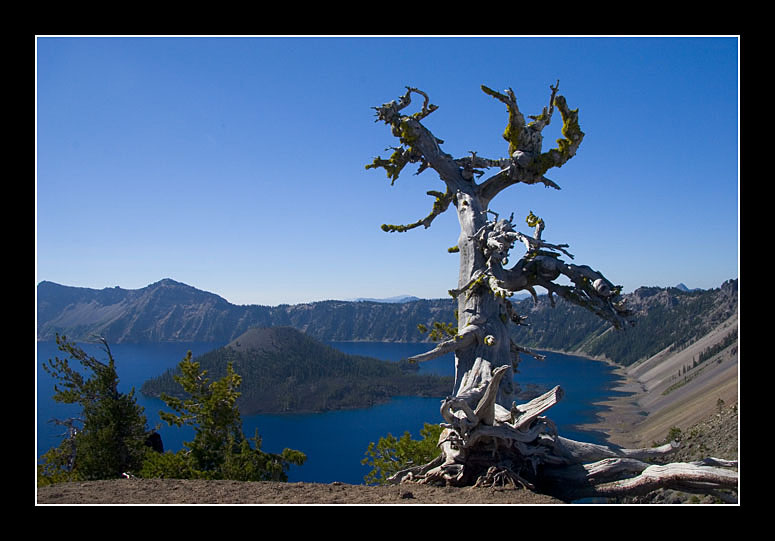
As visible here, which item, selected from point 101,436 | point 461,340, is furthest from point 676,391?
point 461,340

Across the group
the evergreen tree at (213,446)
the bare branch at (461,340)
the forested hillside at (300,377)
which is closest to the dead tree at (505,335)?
the bare branch at (461,340)

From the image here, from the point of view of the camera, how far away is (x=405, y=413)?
10588 centimetres

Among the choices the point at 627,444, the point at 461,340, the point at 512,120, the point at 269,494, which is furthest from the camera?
the point at 627,444

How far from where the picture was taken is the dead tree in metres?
5.97

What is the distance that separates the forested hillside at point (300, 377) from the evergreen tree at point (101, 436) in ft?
354

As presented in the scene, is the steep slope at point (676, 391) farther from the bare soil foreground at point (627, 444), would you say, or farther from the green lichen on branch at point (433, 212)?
the green lichen on branch at point (433, 212)

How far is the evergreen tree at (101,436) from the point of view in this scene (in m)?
11.8

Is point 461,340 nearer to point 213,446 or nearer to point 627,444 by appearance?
point 213,446

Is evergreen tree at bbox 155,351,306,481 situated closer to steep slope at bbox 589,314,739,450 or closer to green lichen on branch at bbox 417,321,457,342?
green lichen on branch at bbox 417,321,457,342

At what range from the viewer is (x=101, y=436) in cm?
1193

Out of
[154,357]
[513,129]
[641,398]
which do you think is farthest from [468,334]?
[154,357]

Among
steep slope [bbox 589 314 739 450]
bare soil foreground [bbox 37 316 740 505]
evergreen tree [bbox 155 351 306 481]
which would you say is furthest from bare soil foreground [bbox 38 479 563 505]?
steep slope [bbox 589 314 739 450]

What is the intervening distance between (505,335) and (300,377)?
15285cm

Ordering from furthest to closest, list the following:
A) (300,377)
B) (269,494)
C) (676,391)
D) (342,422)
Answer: (300,377) → (676,391) → (342,422) → (269,494)
